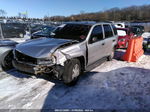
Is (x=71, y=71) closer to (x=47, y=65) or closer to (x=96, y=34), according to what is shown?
(x=47, y=65)

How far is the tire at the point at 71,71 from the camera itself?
3.75 metres

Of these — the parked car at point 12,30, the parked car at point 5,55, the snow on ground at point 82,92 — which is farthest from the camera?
the parked car at point 12,30

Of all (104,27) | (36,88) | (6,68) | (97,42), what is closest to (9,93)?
(36,88)

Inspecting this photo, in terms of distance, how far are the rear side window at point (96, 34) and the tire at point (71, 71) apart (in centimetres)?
103

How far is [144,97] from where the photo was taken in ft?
11.9

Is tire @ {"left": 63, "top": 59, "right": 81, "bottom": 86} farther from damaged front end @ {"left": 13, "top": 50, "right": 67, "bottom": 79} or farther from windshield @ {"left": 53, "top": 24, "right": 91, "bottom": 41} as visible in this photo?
windshield @ {"left": 53, "top": 24, "right": 91, "bottom": 41}

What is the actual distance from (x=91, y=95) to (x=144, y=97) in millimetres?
1348

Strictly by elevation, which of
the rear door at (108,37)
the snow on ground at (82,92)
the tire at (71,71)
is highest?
the rear door at (108,37)

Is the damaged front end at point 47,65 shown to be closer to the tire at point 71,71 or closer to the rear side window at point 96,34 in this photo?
the tire at point 71,71

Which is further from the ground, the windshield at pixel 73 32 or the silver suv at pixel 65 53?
the windshield at pixel 73 32

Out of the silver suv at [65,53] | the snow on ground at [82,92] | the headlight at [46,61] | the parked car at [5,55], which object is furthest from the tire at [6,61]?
the headlight at [46,61]

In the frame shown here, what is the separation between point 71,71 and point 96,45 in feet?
Result: 5.24

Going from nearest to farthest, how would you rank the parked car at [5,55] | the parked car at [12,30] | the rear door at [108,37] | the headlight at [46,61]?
1. the headlight at [46,61]
2. the parked car at [5,55]
3. the rear door at [108,37]
4. the parked car at [12,30]

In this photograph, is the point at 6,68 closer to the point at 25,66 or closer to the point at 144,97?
the point at 25,66
